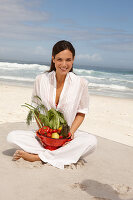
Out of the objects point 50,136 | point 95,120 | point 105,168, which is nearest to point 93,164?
point 105,168

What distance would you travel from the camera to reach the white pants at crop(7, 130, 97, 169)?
3348 mm

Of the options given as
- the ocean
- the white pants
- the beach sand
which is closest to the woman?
the white pants

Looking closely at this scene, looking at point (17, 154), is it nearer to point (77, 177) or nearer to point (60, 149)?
point (60, 149)

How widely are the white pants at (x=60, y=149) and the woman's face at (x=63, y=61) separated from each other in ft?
3.04

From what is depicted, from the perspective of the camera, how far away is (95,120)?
22.4 ft

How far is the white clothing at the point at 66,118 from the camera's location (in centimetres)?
336

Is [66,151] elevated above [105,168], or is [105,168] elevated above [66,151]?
[66,151]

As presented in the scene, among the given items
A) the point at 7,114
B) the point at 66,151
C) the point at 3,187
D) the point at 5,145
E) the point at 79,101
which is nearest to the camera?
the point at 3,187

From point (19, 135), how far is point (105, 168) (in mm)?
1257

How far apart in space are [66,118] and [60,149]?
42 centimetres

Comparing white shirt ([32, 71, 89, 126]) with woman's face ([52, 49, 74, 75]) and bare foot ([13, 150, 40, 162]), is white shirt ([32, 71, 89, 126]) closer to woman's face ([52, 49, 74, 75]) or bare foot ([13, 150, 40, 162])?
woman's face ([52, 49, 74, 75])

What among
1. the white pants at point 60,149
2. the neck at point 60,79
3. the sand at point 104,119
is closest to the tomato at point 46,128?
the white pants at point 60,149

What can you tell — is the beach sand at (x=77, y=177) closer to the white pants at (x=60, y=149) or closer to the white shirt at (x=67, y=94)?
the white pants at (x=60, y=149)

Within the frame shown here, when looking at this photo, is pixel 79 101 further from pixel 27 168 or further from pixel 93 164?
pixel 27 168
